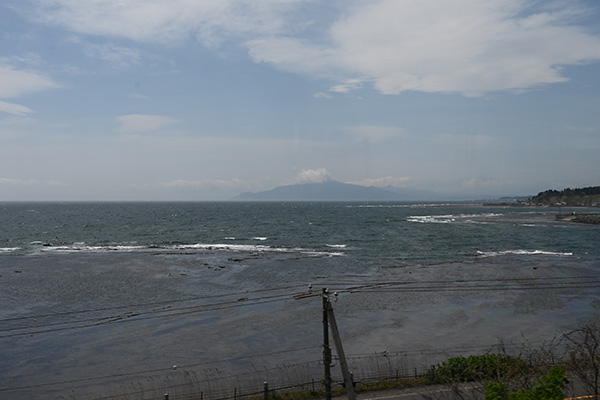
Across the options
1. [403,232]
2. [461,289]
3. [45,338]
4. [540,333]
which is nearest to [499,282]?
[461,289]

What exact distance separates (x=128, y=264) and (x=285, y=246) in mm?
33392

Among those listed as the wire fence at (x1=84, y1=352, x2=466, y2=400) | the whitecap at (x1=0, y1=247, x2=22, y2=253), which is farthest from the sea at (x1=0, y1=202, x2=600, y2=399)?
the whitecap at (x1=0, y1=247, x2=22, y2=253)

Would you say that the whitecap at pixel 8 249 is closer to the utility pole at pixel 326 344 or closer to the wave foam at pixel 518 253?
the utility pole at pixel 326 344

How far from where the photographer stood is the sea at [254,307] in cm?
3003

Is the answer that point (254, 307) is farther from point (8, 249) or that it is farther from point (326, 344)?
point (8, 249)

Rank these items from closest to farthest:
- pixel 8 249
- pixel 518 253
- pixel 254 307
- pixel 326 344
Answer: pixel 326 344 < pixel 254 307 < pixel 518 253 < pixel 8 249

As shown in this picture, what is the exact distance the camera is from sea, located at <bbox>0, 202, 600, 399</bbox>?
30.0 m

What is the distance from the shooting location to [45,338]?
1399 inches

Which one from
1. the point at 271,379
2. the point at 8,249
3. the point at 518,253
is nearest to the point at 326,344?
the point at 271,379

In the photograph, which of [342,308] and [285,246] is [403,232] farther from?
[342,308]

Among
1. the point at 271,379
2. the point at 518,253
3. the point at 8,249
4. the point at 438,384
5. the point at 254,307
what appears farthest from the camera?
the point at 8,249

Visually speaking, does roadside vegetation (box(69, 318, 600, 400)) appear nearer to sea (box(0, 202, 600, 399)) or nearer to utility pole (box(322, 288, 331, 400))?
sea (box(0, 202, 600, 399))

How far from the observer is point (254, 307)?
4428 cm

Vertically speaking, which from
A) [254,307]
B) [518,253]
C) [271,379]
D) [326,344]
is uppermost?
[326,344]
